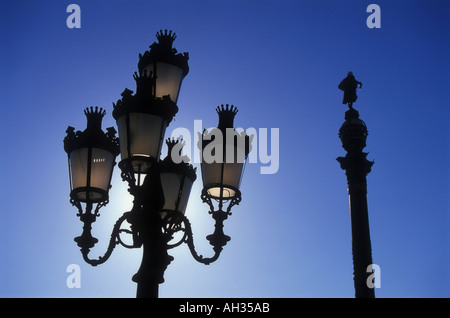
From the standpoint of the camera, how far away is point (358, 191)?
23234 millimetres

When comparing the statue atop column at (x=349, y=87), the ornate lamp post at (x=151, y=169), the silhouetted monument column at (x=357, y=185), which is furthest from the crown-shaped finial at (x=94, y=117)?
the statue atop column at (x=349, y=87)

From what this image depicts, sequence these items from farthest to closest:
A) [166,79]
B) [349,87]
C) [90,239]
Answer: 1. [349,87]
2. [166,79]
3. [90,239]

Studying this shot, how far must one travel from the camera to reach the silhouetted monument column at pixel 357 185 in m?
21.5

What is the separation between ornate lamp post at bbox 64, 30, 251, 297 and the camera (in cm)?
546

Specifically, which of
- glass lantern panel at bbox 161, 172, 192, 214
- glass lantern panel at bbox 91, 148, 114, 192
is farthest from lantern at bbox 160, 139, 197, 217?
glass lantern panel at bbox 91, 148, 114, 192

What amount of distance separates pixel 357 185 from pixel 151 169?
18780mm

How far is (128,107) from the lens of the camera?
5809 millimetres

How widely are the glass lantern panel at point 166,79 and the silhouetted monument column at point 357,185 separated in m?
16.2

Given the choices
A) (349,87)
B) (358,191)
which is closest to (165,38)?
(358,191)

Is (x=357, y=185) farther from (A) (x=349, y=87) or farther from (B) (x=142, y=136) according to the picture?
(B) (x=142, y=136)
